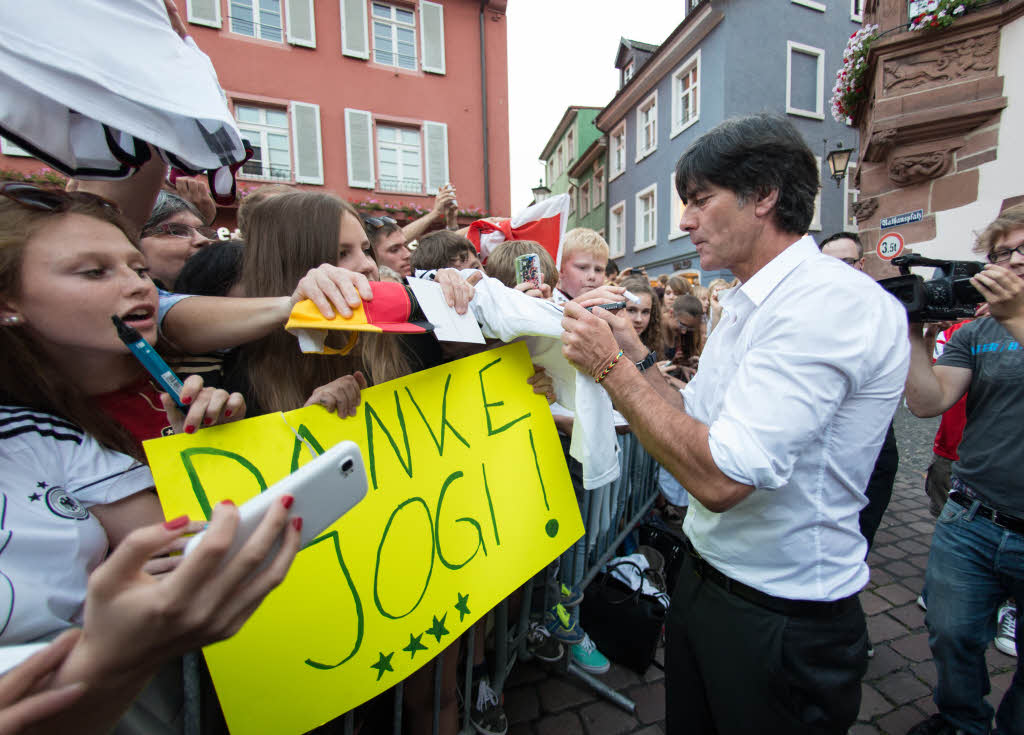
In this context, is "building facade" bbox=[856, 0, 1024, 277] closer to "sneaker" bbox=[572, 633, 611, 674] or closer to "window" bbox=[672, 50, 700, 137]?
"sneaker" bbox=[572, 633, 611, 674]

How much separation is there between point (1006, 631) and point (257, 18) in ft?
48.4

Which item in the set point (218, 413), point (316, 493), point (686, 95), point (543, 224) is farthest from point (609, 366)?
point (686, 95)

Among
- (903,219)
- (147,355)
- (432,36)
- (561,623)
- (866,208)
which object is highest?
(432,36)

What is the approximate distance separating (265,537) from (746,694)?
1.28 metres

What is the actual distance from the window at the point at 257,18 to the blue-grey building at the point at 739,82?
11.1 meters

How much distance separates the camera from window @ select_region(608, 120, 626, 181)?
18.2 metres

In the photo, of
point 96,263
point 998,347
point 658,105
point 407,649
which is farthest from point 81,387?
point 658,105

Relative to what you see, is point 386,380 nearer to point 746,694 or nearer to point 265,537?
point 265,537

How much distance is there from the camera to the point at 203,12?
9625 millimetres

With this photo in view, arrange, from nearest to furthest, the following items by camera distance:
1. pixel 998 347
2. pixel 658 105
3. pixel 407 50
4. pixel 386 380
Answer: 1. pixel 386 380
2. pixel 998 347
3. pixel 407 50
4. pixel 658 105

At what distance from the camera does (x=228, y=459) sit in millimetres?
987

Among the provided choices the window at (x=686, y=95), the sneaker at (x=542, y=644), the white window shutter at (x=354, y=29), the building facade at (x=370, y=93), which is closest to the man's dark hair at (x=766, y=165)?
the sneaker at (x=542, y=644)

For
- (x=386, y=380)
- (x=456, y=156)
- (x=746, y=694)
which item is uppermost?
(x=456, y=156)

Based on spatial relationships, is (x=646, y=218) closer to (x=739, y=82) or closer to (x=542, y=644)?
(x=739, y=82)
